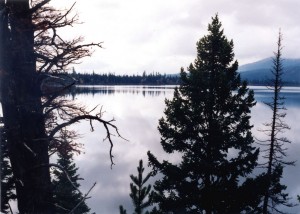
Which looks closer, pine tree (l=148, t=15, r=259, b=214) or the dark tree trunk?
the dark tree trunk

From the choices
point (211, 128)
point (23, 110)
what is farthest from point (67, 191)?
point (23, 110)

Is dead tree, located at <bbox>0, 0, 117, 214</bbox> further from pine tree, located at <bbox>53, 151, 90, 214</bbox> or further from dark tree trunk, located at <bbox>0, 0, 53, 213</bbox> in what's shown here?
pine tree, located at <bbox>53, 151, 90, 214</bbox>

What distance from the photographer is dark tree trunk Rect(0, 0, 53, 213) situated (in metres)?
4.34

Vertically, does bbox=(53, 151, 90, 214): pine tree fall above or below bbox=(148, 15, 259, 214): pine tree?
below

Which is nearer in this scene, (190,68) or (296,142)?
→ (190,68)

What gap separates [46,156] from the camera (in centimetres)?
491

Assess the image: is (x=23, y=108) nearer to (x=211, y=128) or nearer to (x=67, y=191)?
(x=211, y=128)

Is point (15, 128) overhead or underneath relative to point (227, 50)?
underneath

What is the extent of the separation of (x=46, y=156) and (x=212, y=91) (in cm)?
1068

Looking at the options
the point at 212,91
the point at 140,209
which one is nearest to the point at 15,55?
the point at 140,209

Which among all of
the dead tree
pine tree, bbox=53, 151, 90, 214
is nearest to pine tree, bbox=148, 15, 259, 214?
pine tree, bbox=53, 151, 90, 214

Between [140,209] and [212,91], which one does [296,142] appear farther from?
[140,209]

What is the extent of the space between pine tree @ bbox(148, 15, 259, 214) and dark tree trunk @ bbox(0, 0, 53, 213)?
404 inches

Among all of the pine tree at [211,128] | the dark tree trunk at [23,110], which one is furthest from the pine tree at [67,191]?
the dark tree trunk at [23,110]
